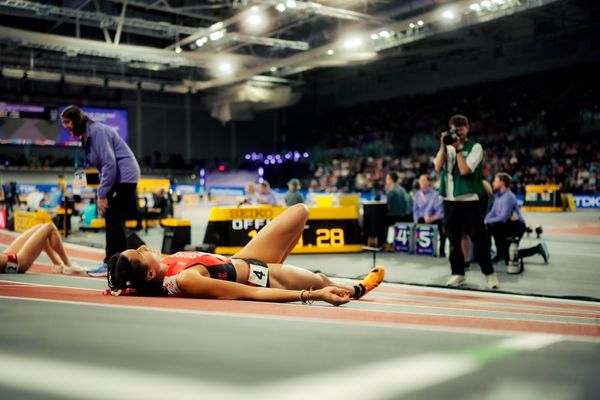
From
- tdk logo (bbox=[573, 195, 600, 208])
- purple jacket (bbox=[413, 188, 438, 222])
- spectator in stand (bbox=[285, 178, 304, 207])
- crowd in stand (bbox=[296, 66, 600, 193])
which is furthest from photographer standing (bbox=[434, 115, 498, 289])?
crowd in stand (bbox=[296, 66, 600, 193])

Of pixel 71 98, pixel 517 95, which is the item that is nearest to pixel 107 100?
pixel 71 98

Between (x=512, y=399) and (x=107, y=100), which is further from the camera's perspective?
(x=107, y=100)

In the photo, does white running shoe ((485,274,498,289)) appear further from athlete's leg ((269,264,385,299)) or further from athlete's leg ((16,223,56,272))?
athlete's leg ((16,223,56,272))

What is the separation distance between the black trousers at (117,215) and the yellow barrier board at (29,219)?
5.88 m

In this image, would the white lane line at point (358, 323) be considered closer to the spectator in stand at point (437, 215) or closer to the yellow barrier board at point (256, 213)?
the yellow barrier board at point (256, 213)

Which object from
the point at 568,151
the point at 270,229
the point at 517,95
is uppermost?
the point at 517,95

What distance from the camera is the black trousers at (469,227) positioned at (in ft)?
17.4

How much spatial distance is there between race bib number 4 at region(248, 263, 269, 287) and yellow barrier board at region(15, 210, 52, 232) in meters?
8.01

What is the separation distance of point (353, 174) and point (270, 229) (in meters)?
24.1

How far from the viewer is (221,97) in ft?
98.7

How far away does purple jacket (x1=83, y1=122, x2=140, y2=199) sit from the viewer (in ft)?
16.2

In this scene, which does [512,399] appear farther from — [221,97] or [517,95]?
[221,97]

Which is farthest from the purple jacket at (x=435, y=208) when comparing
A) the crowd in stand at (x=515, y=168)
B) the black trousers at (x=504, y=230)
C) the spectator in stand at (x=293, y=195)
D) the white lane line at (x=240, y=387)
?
the crowd in stand at (x=515, y=168)

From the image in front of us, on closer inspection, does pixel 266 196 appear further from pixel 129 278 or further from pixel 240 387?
pixel 240 387
